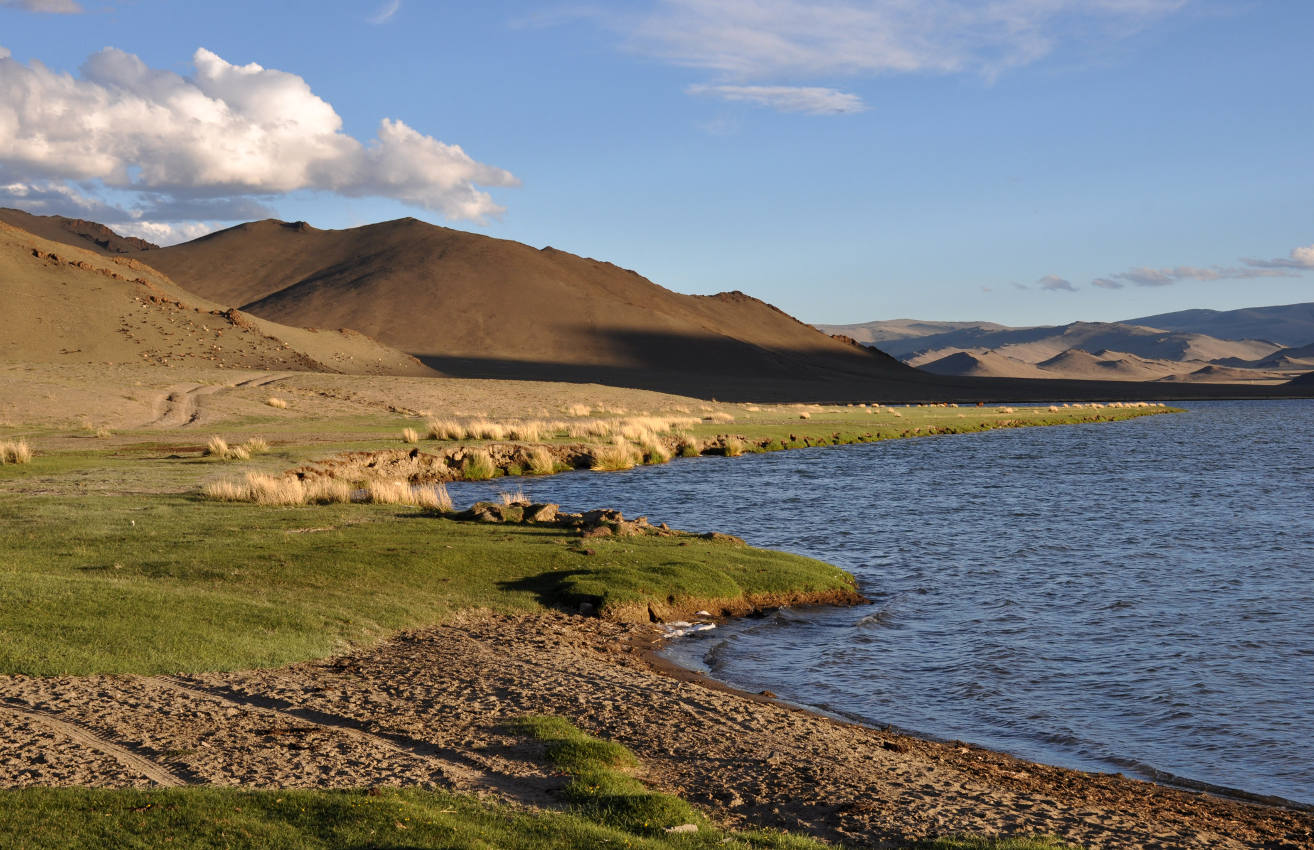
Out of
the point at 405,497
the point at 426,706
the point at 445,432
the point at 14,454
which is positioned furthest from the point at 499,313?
the point at 426,706

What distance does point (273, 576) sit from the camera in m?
15.4

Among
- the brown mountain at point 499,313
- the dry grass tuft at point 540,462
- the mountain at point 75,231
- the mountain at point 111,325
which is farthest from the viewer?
the mountain at point 75,231

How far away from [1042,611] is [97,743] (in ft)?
45.8

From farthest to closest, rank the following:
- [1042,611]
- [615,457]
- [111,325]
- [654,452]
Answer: [111,325] < [654,452] < [615,457] < [1042,611]

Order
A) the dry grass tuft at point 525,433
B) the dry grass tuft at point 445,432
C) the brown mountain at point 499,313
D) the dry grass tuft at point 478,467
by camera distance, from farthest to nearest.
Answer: the brown mountain at point 499,313
the dry grass tuft at point 525,433
the dry grass tuft at point 445,432
the dry grass tuft at point 478,467

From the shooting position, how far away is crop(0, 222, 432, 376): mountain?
6781 cm

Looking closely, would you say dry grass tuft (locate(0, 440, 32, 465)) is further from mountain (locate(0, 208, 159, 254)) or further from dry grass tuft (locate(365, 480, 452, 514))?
mountain (locate(0, 208, 159, 254))

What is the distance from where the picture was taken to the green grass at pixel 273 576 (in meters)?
11.7

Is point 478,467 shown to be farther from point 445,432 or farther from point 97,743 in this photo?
point 97,743

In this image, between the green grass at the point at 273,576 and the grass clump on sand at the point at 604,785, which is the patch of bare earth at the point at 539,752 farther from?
the green grass at the point at 273,576

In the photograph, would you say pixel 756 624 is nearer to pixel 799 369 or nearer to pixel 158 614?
pixel 158 614

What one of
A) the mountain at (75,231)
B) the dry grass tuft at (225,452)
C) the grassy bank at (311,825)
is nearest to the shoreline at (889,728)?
the grassy bank at (311,825)

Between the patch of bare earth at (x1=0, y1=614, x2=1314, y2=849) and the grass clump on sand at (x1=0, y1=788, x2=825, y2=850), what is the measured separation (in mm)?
479

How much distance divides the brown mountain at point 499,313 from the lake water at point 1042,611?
8326 cm
